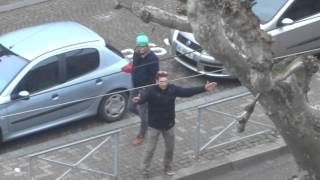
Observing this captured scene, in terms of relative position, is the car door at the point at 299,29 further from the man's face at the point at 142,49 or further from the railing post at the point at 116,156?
the railing post at the point at 116,156

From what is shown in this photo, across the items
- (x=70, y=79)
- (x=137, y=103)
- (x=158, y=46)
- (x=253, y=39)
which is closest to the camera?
(x=253, y=39)

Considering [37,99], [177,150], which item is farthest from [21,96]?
[177,150]

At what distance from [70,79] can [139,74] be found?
4.47ft

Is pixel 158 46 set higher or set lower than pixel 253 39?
lower

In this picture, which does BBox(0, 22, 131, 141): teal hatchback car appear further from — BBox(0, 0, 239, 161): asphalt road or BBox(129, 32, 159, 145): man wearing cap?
BBox(0, 0, 239, 161): asphalt road

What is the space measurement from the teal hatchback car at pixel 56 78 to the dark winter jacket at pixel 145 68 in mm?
451

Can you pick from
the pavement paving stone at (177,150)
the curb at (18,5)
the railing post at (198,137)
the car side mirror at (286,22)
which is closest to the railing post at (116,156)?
the pavement paving stone at (177,150)

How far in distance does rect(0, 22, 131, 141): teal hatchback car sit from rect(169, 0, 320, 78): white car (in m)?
1.99

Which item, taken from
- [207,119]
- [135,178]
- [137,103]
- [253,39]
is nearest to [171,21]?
[253,39]

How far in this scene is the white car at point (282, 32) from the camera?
656 inches

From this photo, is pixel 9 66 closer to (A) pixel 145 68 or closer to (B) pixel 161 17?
(A) pixel 145 68

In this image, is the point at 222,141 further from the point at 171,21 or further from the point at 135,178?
the point at 171,21

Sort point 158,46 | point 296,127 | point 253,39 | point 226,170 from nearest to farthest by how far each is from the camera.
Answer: point 253,39, point 296,127, point 226,170, point 158,46

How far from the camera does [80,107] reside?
585 inches
